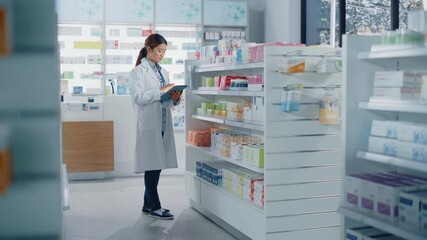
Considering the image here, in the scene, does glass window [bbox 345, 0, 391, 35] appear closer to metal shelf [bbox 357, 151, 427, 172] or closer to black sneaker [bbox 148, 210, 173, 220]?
black sneaker [bbox 148, 210, 173, 220]

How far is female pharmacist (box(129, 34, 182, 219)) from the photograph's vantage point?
212 inches

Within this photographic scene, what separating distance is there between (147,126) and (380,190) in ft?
9.42

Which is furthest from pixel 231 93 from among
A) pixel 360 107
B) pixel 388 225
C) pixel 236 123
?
pixel 388 225

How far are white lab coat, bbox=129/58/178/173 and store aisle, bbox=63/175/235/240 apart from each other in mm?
580

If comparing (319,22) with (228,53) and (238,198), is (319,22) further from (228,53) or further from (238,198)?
(238,198)

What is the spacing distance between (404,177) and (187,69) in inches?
133

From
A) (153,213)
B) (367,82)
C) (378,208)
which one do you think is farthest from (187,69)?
(378,208)

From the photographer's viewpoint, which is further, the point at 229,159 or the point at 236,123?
the point at 229,159

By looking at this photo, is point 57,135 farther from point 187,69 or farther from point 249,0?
point 249,0

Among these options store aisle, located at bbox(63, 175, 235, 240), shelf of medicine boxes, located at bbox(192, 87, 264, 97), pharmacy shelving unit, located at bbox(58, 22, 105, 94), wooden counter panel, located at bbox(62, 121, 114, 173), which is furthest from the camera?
pharmacy shelving unit, located at bbox(58, 22, 105, 94)

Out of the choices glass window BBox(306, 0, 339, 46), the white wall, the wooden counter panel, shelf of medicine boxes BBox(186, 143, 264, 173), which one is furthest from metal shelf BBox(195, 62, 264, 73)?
glass window BBox(306, 0, 339, 46)

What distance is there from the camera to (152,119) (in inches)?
213

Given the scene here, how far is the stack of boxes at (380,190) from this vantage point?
2.96 metres

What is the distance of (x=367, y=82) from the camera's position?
3.33 m
